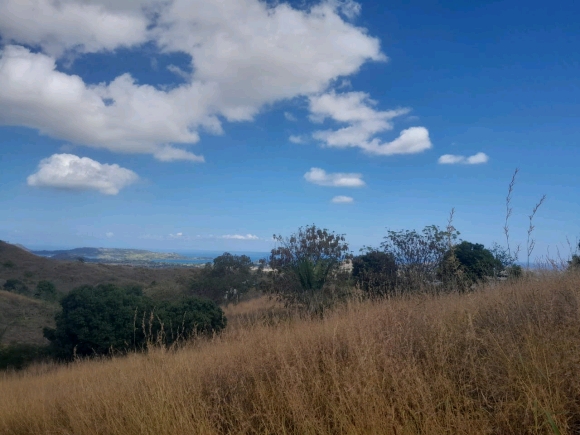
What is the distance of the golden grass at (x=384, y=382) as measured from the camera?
3383mm

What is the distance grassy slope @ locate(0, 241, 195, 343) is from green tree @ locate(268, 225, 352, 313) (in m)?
9.56

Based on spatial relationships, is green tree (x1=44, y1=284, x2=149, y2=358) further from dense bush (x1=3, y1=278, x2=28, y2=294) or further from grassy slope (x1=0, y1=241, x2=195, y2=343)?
dense bush (x1=3, y1=278, x2=28, y2=294)

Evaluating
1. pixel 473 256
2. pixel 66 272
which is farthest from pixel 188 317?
pixel 66 272

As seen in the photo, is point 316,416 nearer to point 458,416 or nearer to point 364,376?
point 364,376

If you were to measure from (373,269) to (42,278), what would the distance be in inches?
1461

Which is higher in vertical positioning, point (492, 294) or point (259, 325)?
point (492, 294)

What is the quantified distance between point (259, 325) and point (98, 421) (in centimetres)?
309

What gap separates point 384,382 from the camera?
12.7 ft

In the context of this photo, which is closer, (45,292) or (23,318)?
(23,318)

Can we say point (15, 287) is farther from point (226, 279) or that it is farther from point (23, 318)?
point (226, 279)

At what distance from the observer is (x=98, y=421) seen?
525 cm

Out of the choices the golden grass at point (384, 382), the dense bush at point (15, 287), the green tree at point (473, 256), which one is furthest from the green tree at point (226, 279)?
the golden grass at point (384, 382)

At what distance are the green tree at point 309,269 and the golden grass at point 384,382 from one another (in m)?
7.70

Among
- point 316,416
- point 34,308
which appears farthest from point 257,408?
point 34,308
